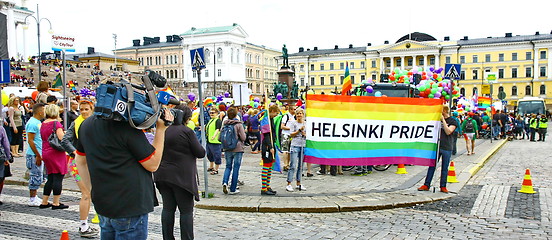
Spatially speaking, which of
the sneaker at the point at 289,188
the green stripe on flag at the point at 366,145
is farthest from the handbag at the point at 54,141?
the green stripe on flag at the point at 366,145

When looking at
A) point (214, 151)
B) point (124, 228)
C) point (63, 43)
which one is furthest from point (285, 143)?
point (124, 228)

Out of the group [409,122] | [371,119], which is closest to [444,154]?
[409,122]

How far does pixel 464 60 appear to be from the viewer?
318 feet

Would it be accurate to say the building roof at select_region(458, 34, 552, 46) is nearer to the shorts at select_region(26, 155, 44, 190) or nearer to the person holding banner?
the person holding banner

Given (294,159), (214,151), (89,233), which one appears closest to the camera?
(89,233)

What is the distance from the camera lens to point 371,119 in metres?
9.54

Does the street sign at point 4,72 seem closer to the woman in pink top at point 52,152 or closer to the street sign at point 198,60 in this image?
the woman in pink top at point 52,152

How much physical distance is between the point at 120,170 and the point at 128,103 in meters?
0.55

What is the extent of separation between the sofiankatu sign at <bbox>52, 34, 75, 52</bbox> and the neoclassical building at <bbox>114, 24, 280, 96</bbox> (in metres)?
79.6

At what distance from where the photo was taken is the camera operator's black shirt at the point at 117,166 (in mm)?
3605

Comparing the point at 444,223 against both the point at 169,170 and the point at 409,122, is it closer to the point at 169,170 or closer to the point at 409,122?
the point at 409,122

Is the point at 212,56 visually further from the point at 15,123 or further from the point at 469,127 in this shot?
the point at 15,123

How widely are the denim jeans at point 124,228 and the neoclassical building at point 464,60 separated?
88492mm

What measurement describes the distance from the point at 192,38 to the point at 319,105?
97.6m
